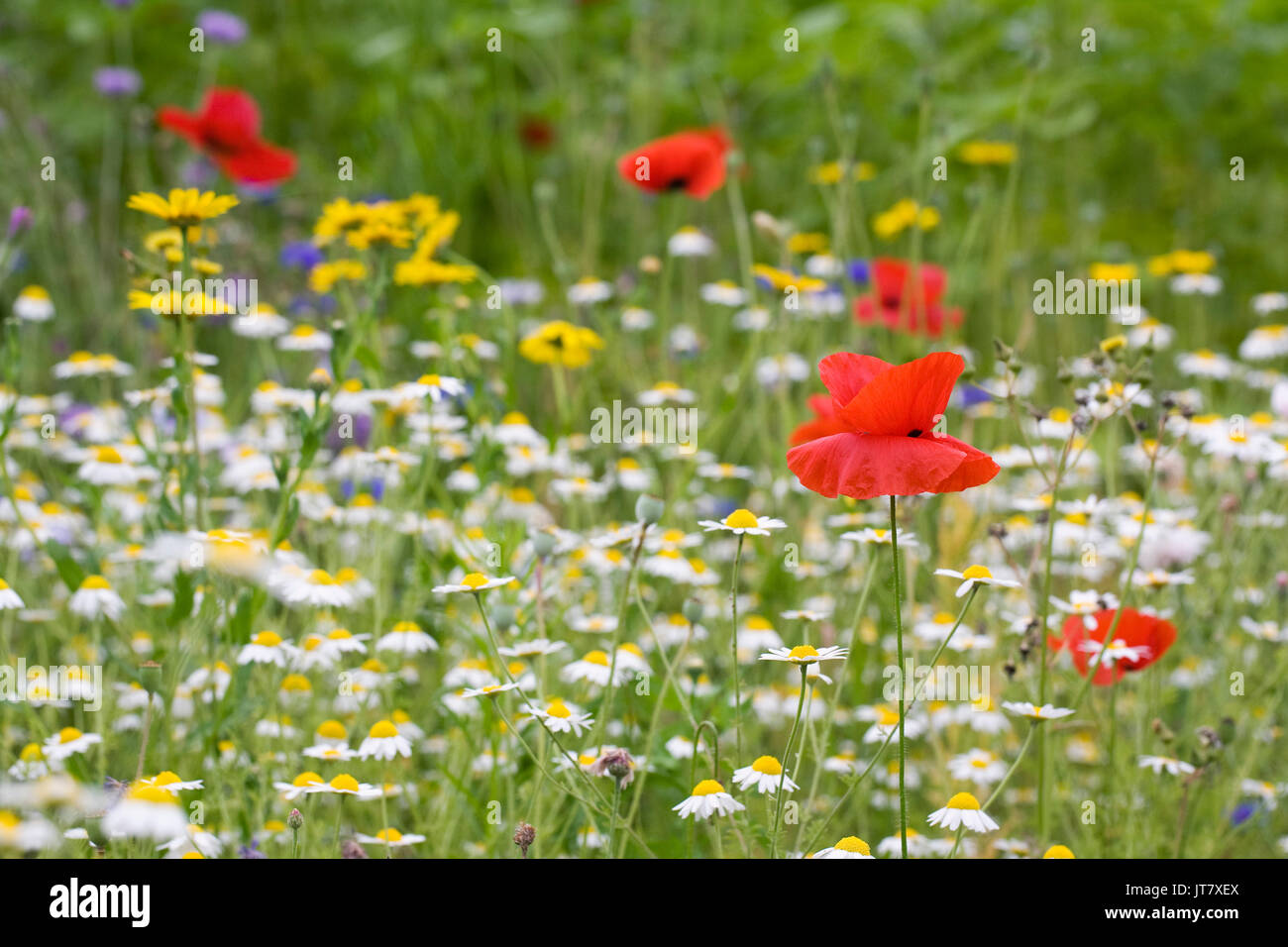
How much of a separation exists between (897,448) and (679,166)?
123cm

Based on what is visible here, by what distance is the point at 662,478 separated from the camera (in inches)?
86.1

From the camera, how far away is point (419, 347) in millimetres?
1963

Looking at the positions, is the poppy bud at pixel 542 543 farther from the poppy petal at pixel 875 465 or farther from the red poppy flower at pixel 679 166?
the red poppy flower at pixel 679 166

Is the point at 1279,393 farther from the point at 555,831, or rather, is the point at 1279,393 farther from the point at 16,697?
the point at 16,697

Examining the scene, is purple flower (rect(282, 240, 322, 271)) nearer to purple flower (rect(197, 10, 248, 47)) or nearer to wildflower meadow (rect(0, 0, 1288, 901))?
wildflower meadow (rect(0, 0, 1288, 901))

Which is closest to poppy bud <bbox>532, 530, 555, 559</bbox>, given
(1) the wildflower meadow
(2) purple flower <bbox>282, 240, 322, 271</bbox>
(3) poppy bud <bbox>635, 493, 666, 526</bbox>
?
(1) the wildflower meadow

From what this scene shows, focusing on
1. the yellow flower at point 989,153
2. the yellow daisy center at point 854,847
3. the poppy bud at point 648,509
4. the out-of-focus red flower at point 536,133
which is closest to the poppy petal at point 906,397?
the poppy bud at point 648,509

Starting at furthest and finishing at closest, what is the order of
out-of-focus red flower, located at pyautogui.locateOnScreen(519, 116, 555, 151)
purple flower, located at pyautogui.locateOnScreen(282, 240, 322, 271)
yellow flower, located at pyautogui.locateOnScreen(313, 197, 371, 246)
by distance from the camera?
out-of-focus red flower, located at pyautogui.locateOnScreen(519, 116, 555, 151) < purple flower, located at pyautogui.locateOnScreen(282, 240, 322, 271) < yellow flower, located at pyautogui.locateOnScreen(313, 197, 371, 246)

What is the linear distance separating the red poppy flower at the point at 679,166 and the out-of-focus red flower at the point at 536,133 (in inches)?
69.7

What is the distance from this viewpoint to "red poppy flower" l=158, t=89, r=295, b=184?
221 centimetres

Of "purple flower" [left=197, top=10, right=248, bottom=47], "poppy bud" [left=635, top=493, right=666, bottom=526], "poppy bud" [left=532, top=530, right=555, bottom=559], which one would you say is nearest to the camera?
"poppy bud" [left=635, top=493, right=666, bottom=526]

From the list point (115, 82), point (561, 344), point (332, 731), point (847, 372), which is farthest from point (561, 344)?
point (115, 82)

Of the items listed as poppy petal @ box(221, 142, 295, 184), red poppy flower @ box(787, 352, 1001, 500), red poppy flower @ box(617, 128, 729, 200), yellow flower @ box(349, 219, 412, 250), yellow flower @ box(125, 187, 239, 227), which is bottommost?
red poppy flower @ box(787, 352, 1001, 500)
